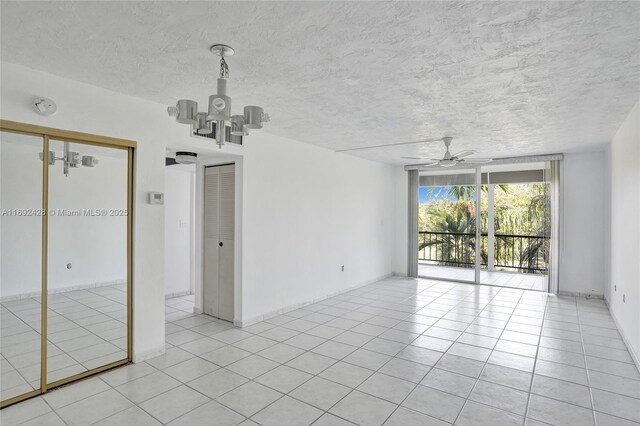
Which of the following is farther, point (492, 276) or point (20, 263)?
point (492, 276)

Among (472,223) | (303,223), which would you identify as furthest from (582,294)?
(303,223)

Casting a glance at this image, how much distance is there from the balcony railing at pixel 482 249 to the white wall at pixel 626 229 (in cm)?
277

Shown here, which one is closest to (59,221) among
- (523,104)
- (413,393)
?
(413,393)

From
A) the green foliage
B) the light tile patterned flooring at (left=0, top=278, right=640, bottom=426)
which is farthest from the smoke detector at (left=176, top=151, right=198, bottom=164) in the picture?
the green foliage

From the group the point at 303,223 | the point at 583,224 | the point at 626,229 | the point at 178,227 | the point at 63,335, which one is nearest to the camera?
the point at 63,335

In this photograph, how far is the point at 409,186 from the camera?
7883mm

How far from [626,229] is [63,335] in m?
5.79

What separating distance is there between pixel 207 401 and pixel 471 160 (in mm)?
4677

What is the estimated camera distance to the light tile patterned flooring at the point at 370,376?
2.52m

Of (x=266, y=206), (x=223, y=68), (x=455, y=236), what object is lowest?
(x=455, y=236)

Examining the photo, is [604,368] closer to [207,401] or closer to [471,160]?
[471,160]

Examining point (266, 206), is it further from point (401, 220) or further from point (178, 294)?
point (401, 220)

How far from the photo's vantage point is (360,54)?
2.40 m

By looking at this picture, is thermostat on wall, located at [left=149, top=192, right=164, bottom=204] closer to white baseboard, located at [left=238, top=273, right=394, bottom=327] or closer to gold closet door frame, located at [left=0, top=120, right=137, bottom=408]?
gold closet door frame, located at [left=0, top=120, right=137, bottom=408]
